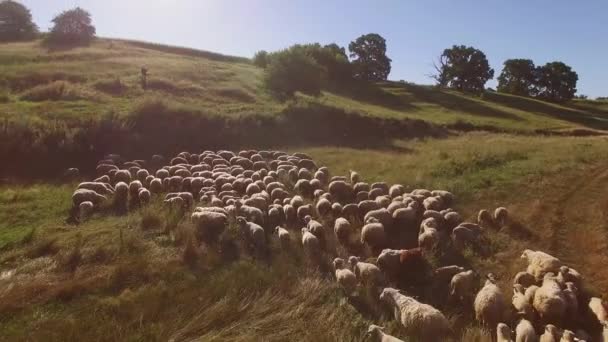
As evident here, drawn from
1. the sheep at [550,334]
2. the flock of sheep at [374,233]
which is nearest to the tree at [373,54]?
→ the flock of sheep at [374,233]

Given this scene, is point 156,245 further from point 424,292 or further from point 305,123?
point 305,123

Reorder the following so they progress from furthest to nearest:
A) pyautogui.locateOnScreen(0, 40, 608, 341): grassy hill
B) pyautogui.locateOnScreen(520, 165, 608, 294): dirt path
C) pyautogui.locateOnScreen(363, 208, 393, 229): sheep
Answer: pyautogui.locateOnScreen(363, 208, 393, 229): sheep
pyautogui.locateOnScreen(520, 165, 608, 294): dirt path
pyautogui.locateOnScreen(0, 40, 608, 341): grassy hill

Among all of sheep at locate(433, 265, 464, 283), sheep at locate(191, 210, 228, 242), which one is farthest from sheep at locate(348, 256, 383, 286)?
sheep at locate(191, 210, 228, 242)

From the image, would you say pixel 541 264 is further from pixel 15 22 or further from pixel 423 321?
pixel 15 22

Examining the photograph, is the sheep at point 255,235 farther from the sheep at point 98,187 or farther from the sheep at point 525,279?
the sheep at point 98,187

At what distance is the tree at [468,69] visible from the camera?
73000 mm

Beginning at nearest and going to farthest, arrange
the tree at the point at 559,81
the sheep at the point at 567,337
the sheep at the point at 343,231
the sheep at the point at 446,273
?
the sheep at the point at 567,337, the sheep at the point at 446,273, the sheep at the point at 343,231, the tree at the point at 559,81

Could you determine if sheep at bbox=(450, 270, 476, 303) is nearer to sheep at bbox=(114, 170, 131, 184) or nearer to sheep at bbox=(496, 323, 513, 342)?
sheep at bbox=(496, 323, 513, 342)

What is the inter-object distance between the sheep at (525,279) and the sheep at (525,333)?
1.82 meters

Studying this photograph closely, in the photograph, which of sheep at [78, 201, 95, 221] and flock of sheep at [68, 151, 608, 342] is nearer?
flock of sheep at [68, 151, 608, 342]

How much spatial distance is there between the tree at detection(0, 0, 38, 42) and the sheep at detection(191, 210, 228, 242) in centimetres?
5777

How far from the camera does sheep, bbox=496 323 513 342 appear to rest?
24.5 ft

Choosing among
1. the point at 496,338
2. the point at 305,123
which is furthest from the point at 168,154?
the point at 496,338

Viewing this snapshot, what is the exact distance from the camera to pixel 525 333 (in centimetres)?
731
